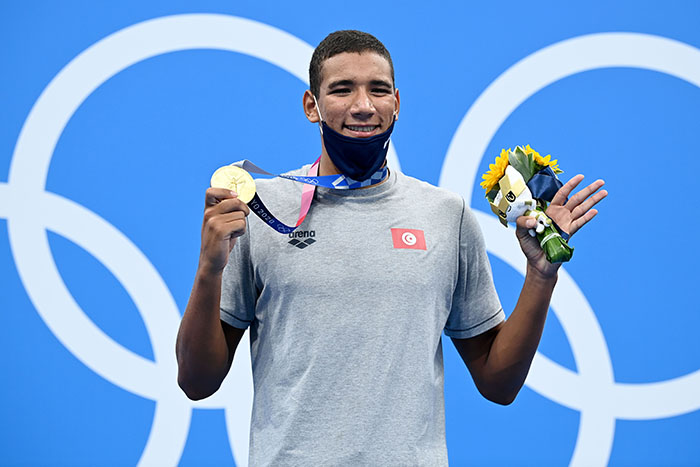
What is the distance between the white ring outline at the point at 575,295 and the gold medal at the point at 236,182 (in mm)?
1847

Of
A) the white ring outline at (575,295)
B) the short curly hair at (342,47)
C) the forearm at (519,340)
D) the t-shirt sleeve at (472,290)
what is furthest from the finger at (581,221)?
the white ring outline at (575,295)

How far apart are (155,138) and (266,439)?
6.62ft

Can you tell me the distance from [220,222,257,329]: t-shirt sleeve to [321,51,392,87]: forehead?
44 centimetres

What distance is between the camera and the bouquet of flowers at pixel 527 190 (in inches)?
64.6

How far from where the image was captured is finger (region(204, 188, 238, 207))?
1587 millimetres

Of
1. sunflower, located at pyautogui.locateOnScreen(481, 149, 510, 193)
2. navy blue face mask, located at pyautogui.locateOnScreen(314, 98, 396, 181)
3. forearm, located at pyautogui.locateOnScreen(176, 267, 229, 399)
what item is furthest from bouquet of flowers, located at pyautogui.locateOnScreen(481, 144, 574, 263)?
forearm, located at pyautogui.locateOnScreen(176, 267, 229, 399)

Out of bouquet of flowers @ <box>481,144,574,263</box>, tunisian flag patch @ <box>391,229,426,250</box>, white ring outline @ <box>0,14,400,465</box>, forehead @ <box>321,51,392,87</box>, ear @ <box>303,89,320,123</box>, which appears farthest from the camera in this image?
white ring outline @ <box>0,14,400,465</box>

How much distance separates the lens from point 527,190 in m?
1.70

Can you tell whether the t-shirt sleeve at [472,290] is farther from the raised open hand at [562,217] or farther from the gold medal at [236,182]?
the gold medal at [236,182]

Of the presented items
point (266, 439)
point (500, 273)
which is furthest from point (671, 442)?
point (266, 439)

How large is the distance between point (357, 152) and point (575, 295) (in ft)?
6.27

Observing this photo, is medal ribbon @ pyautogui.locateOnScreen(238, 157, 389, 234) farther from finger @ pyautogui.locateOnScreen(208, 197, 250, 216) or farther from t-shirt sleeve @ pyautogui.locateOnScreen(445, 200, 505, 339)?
t-shirt sleeve @ pyautogui.locateOnScreen(445, 200, 505, 339)

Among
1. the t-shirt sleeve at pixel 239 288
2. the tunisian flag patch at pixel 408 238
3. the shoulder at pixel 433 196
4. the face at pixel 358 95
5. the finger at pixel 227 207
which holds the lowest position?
the t-shirt sleeve at pixel 239 288

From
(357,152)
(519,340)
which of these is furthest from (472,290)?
(357,152)
